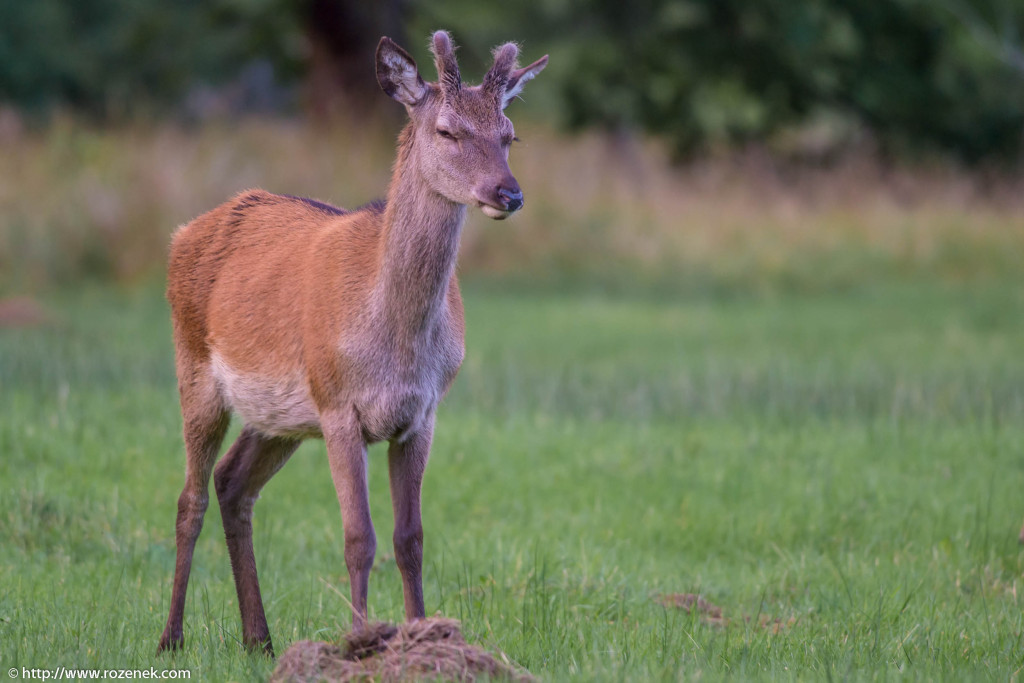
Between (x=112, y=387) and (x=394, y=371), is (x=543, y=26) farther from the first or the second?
(x=394, y=371)

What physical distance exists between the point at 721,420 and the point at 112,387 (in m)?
Result: 4.81

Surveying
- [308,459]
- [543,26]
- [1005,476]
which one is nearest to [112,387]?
[308,459]

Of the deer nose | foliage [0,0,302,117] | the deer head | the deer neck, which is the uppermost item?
foliage [0,0,302,117]

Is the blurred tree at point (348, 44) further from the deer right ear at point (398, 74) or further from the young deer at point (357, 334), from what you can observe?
the deer right ear at point (398, 74)

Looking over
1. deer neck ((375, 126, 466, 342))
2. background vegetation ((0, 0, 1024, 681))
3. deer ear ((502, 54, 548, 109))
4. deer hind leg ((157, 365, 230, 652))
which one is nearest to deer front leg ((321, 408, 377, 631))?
deer neck ((375, 126, 466, 342))

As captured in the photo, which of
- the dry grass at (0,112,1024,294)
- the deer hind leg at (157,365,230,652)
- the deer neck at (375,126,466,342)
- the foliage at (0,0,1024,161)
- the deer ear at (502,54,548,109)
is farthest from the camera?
the foliage at (0,0,1024,161)

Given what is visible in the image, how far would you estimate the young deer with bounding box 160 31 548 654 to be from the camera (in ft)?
17.3

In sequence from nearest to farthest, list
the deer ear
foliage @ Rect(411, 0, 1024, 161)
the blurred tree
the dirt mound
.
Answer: the dirt mound, the deer ear, the blurred tree, foliage @ Rect(411, 0, 1024, 161)

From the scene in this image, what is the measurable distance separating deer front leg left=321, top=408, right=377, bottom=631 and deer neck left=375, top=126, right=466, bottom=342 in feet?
1.39

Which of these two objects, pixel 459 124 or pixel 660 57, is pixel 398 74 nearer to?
pixel 459 124

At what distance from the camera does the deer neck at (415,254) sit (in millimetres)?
5336

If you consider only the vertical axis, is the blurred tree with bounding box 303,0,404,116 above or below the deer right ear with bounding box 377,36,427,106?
above

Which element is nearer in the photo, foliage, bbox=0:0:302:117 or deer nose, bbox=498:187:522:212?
deer nose, bbox=498:187:522:212

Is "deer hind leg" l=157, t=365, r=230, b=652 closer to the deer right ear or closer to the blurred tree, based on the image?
the deer right ear
